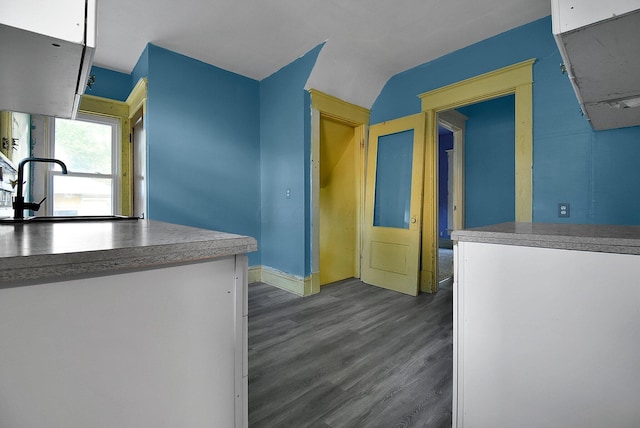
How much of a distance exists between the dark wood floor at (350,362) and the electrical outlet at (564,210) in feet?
4.17

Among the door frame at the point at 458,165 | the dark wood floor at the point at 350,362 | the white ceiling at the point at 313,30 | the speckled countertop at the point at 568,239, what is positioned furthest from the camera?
the door frame at the point at 458,165

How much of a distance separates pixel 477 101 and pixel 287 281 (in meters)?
2.85

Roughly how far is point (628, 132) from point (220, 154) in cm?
371

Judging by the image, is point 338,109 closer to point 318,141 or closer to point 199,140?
point 318,141

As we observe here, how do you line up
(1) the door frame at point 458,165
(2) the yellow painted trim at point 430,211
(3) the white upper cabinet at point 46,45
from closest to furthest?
(3) the white upper cabinet at point 46,45, (2) the yellow painted trim at point 430,211, (1) the door frame at point 458,165

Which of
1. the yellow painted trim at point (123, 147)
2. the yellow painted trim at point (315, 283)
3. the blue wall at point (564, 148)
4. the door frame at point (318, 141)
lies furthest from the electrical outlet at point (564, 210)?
the yellow painted trim at point (123, 147)

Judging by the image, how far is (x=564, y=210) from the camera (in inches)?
95.3

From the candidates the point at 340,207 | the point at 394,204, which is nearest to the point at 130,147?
the point at 340,207

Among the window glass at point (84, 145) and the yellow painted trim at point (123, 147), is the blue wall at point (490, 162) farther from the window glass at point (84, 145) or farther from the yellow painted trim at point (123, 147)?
the window glass at point (84, 145)

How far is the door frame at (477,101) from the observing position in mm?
2592

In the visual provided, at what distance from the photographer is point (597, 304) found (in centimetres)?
95

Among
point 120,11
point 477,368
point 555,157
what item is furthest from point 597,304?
point 120,11

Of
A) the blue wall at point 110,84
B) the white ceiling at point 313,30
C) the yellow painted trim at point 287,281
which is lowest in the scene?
the yellow painted trim at point 287,281

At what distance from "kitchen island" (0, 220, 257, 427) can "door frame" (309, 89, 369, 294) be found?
249 cm
